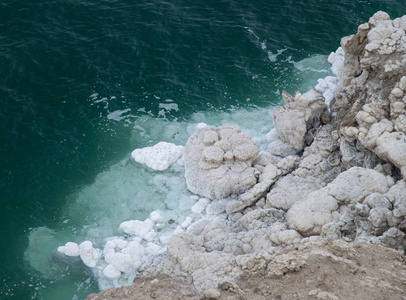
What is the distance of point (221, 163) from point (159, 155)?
13.6ft

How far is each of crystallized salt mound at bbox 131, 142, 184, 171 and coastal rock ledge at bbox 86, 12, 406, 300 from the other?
40.7 inches

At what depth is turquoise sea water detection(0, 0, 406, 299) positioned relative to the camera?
88.0 ft

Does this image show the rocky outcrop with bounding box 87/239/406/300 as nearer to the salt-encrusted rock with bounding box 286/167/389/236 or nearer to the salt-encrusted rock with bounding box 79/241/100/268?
the salt-encrusted rock with bounding box 286/167/389/236

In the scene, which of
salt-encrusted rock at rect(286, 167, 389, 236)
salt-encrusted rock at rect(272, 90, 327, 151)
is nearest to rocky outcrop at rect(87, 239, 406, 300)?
salt-encrusted rock at rect(286, 167, 389, 236)

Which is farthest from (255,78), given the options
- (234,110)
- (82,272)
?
(82,272)

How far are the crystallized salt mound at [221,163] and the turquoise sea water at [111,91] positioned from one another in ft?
5.83

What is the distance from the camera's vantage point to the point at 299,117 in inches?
1112

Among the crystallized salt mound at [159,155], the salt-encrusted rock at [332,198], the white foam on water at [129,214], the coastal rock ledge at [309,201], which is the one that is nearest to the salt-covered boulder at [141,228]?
the white foam on water at [129,214]

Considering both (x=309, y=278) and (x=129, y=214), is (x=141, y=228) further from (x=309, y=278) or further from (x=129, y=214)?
(x=309, y=278)

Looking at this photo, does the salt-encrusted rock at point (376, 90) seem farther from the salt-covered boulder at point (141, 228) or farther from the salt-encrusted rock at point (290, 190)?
the salt-covered boulder at point (141, 228)

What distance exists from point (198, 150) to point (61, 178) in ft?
27.0

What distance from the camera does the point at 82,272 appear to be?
2436 centimetres

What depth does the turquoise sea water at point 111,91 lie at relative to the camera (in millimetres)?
26812

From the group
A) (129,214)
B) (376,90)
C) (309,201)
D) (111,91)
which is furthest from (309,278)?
(111,91)
